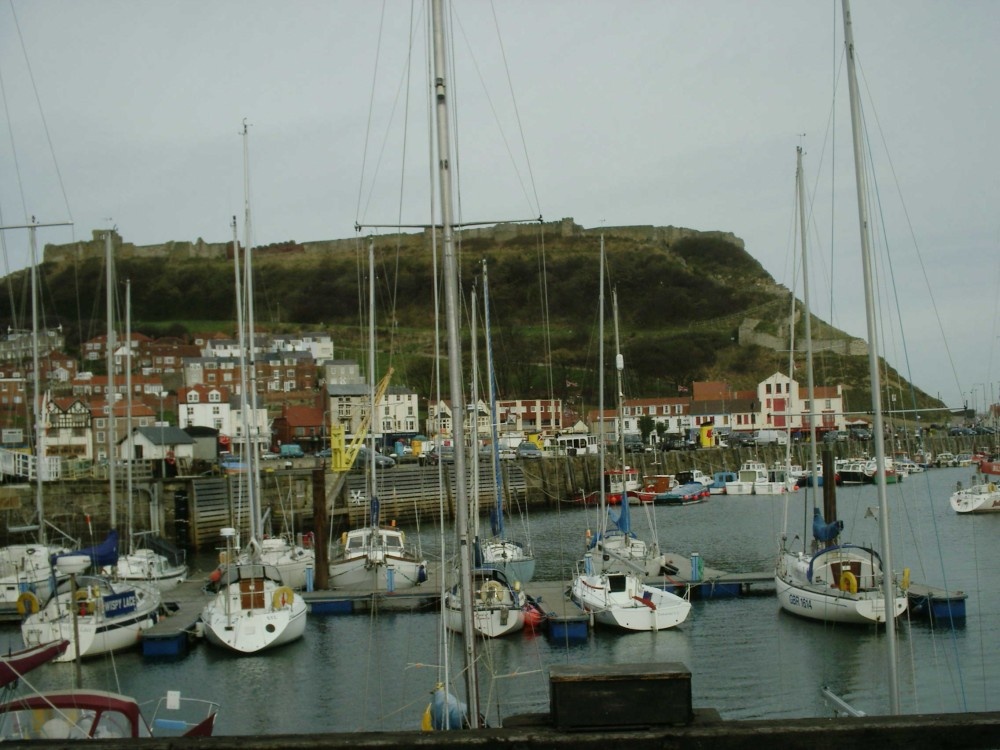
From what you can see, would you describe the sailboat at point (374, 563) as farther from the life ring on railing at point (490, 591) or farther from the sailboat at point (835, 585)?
the sailboat at point (835, 585)

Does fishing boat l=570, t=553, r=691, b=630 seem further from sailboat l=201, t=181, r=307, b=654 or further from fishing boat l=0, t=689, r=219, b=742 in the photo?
fishing boat l=0, t=689, r=219, b=742

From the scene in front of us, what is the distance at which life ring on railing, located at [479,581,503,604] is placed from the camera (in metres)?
23.2

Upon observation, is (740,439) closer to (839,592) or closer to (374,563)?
(374,563)

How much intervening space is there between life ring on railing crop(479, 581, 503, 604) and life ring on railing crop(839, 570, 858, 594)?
8.03 meters

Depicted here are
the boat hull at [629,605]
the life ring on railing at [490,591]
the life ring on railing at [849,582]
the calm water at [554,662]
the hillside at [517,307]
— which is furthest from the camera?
the hillside at [517,307]

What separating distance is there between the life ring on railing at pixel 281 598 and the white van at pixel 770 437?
76.1 meters

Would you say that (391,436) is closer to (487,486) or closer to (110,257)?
(487,486)

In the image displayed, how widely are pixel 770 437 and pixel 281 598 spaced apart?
266ft

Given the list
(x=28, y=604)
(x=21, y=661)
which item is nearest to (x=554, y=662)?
(x=28, y=604)

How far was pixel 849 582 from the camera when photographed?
937 inches

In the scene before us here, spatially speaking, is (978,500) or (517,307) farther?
(517,307)

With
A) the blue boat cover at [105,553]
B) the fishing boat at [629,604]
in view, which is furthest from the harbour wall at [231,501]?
the fishing boat at [629,604]

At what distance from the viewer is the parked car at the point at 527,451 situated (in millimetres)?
71150

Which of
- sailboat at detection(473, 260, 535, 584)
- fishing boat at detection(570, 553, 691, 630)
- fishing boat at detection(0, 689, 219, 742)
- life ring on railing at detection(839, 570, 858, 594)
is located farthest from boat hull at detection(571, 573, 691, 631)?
fishing boat at detection(0, 689, 219, 742)
